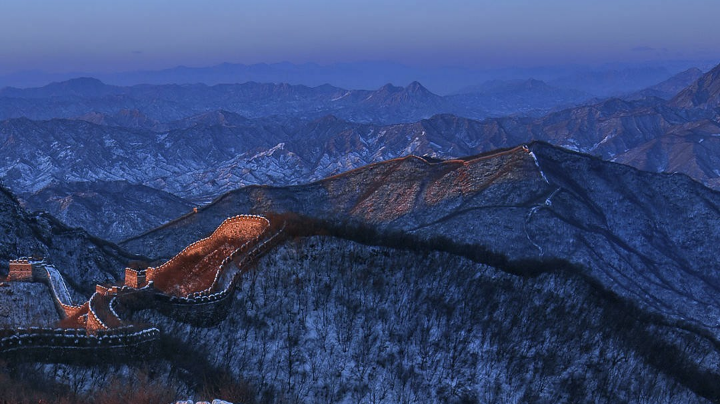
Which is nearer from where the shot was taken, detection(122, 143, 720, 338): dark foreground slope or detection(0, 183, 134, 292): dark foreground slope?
detection(0, 183, 134, 292): dark foreground slope

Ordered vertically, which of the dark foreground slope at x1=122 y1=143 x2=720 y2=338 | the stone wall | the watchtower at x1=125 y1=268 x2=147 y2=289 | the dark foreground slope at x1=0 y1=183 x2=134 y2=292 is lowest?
the dark foreground slope at x1=122 y1=143 x2=720 y2=338

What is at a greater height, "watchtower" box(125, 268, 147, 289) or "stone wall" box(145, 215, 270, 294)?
"watchtower" box(125, 268, 147, 289)

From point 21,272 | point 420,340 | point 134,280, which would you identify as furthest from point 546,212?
point 21,272

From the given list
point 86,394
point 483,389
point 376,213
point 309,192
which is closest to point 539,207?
point 376,213

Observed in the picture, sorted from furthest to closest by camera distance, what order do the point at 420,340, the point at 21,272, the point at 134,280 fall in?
the point at 21,272 → the point at 420,340 → the point at 134,280

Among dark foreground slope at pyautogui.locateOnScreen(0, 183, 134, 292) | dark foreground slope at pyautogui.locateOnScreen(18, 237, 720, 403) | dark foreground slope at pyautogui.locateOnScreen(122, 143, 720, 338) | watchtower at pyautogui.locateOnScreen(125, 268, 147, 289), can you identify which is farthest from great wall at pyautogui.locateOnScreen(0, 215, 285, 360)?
dark foreground slope at pyautogui.locateOnScreen(122, 143, 720, 338)

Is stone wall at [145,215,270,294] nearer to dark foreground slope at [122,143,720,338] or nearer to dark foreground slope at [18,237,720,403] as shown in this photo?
dark foreground slope at [18,237,720,403]

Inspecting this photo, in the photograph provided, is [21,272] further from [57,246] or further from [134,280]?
[57,246]

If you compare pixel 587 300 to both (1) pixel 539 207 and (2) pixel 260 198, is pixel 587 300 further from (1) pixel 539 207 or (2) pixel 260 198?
(2) pixel 260 198
